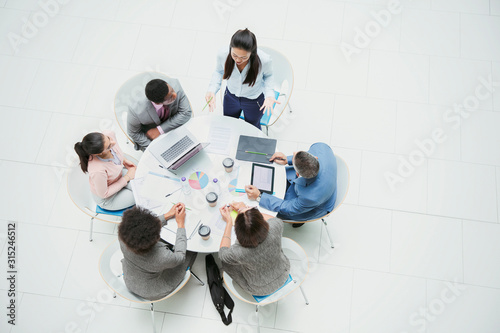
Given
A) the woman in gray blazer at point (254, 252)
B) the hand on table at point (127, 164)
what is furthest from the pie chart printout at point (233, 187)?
the hand on table at point (127, 164)

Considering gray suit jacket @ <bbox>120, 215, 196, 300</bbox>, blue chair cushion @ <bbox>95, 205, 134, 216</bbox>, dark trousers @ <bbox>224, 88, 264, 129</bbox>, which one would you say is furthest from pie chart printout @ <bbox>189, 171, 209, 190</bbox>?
dark trousers @ <bbox>224, 88, 264, 129</bbox>

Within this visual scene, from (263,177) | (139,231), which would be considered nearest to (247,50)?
(263,177)

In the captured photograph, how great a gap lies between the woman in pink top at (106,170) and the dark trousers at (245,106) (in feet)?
3.40

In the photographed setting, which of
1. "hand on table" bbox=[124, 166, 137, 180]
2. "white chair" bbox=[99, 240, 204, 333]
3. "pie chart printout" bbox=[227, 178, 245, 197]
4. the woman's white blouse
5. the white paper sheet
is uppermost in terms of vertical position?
the woman's white blouse

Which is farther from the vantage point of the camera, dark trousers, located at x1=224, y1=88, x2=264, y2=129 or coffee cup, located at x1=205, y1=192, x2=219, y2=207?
dark trousers, located at x1=224, y1=88, x2=264, y2=129

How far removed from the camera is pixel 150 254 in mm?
2514

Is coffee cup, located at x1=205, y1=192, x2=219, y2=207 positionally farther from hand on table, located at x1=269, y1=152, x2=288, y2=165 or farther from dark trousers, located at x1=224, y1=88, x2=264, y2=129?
dark trousers, located at x1=224, y1=88, x2=264, y2=129

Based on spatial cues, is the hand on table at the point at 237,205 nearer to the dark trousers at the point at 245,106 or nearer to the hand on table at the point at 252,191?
the hand on table at the point at 252,191

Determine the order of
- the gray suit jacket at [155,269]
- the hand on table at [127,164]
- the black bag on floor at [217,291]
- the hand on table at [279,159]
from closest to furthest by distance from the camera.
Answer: the gray suit jacket at [155,269] < the hand on table at [279,159] < the black bag on floor at [217,291] < the hand on table at [127,164]

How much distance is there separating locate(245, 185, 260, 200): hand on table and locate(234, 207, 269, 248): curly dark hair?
37 centimetres

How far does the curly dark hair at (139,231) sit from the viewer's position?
7.82 ft

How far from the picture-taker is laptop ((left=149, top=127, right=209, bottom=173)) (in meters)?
2.96

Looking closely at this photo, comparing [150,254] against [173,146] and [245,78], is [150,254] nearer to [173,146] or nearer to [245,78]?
[173,146]

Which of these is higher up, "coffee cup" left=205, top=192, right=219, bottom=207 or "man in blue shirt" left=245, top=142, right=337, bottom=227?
"man in blue shirt" left=245, top=142, right=337, bottom=227
